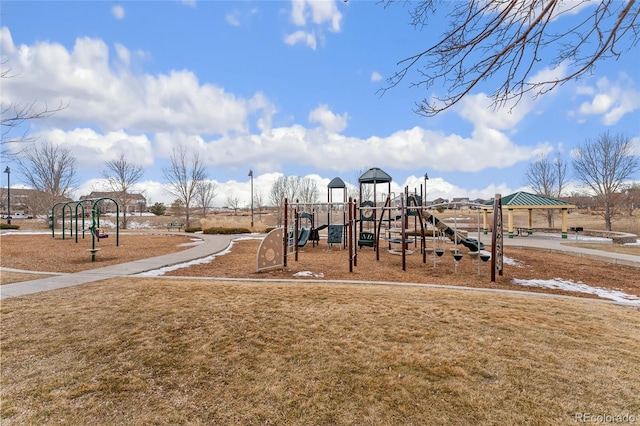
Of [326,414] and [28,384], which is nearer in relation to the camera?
[326,414]

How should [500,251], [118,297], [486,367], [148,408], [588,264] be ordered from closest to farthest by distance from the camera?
1. [148,408]
2. [486,367]
3. [118,297]
4. [500,251]
5. [588,264]

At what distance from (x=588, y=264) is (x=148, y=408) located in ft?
43.3

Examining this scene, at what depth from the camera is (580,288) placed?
23.4ft

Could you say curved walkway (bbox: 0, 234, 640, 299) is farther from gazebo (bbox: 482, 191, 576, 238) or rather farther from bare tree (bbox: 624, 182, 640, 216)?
bare tree (bbox: 624, 182, 640, 216)

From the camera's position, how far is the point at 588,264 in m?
10.5

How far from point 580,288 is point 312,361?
720 centimetres

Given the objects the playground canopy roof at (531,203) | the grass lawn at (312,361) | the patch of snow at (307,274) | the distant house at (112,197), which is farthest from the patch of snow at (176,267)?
the playground canopy roof at (531,203)

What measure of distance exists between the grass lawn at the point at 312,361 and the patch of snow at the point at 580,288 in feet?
4.07

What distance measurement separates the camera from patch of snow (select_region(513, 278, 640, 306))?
6.25 meters

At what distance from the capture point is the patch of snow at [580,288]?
20.5ft

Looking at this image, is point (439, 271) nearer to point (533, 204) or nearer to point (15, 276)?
point (15, 276)

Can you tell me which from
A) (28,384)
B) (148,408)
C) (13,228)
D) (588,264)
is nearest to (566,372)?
(148,408)

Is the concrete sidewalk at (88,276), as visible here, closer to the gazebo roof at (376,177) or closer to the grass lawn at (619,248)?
the gazebo roof at (376,177)

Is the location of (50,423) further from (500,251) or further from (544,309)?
(500,251)
